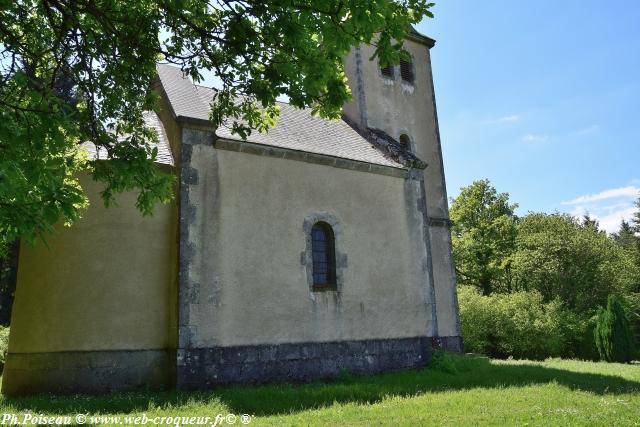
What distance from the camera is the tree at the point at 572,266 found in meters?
26.7

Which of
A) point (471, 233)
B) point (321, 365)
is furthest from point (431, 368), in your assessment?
point (471, 233)

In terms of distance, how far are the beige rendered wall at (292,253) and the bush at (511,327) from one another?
1015 cm

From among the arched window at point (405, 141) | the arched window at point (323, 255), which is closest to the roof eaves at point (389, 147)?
the arched window at point (405, 141)

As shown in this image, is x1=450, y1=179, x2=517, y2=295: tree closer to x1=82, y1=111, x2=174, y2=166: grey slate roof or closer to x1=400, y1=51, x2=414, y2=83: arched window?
x1=400, y1=51, x2=414, y2=83: arched window

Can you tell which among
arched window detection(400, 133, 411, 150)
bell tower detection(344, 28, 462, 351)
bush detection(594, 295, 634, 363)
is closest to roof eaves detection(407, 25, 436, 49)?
bell tower detection(344, 28, 462, 351)

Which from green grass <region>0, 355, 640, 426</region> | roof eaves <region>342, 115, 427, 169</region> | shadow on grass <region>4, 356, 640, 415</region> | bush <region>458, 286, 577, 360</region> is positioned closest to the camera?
green grass <region>0, 355, 640, 426</region>

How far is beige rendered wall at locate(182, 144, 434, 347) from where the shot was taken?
11.1 meters

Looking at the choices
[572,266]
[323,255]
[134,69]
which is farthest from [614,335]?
[134,69]

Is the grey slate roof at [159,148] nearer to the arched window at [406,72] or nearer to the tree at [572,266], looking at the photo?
the arched window at [406,72]

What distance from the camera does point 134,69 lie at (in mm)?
6984

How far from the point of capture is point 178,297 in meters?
10.6

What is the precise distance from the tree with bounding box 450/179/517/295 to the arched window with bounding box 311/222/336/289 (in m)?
20.2

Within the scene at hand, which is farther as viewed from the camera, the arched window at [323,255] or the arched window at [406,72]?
the arched window at [406,72]

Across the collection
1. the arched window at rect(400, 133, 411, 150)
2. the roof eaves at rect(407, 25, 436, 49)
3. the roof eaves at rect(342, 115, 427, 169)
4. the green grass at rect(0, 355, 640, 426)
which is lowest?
the green grass at rect(0, 355, 640, 426)
